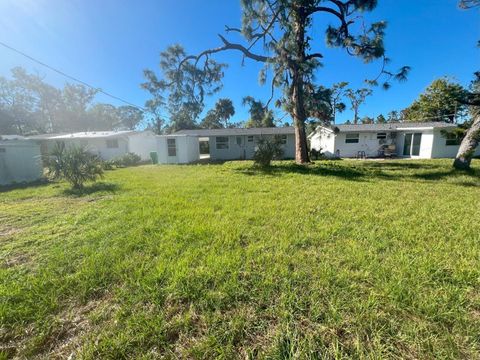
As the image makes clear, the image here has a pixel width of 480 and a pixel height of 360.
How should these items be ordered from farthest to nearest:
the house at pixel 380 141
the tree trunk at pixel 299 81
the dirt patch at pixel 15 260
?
1. the house at pixel 380 141
2. the tree trunk at pixel 299 81
3. the dirt patch at pixel 15 260

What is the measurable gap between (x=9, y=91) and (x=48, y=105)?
4833 millimetres

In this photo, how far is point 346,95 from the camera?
115 ft

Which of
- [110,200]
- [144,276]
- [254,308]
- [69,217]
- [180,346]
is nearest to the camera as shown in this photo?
[180,346]

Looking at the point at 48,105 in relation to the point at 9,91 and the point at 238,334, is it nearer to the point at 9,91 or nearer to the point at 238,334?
the point at 9,91

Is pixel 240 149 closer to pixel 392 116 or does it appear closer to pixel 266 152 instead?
pixel 266 152

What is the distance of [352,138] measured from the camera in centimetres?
1800

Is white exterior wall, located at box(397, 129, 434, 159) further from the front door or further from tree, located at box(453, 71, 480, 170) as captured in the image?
tree, located at box(453, 71, 480, 170)

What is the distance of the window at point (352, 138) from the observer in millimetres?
17947

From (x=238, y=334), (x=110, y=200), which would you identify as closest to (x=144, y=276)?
(x=238, y=334)

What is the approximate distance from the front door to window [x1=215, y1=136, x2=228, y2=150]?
591 inches

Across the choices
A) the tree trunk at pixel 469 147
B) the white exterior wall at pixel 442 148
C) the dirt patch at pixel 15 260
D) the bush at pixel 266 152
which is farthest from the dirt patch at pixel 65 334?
the white exterior wall at pixel 442 148

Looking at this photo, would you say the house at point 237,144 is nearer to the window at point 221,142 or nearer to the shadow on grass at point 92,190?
the window at point 221,142

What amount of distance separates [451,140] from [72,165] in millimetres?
22628

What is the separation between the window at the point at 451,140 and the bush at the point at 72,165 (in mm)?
21618
